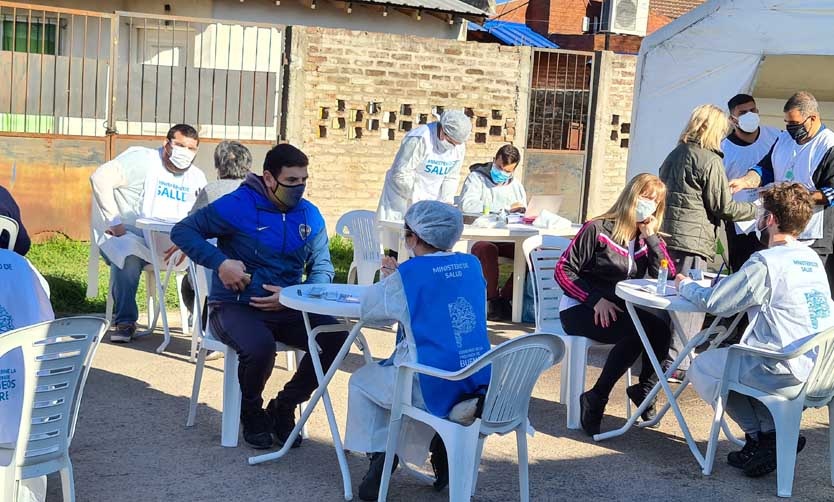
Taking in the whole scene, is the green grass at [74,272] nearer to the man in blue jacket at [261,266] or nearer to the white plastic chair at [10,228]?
the man in blue jacket at [261,266]

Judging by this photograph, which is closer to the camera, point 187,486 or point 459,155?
point 187,486

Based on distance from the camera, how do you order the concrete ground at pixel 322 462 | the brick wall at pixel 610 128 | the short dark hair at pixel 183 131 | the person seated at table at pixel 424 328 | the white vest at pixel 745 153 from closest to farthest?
the person seated at table at pixel 424 328 → the concrete ground at pixel 322 462 → the short dark hair at pixel 183 131 → the white vest at pixel 745 153 → the brick wall at pixel 610 128

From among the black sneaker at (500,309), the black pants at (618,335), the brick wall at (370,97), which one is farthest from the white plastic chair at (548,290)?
the brick wall at (370,97)

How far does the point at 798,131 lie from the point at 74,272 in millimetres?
6022

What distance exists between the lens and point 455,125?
309 inches

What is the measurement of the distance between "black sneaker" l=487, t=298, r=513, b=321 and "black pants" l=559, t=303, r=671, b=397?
3.01 metres

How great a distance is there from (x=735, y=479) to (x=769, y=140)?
11.0 feet

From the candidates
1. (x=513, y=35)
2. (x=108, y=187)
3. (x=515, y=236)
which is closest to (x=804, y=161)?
(x=515, y=236)

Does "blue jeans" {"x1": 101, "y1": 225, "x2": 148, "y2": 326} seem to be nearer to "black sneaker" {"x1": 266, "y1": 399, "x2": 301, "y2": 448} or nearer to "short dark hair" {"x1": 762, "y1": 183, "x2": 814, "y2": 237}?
"black sneaker" {"x1": 266, "y1": 399, "x2": 301, "y2": 448}

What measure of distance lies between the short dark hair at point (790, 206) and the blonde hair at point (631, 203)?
0.81 meters

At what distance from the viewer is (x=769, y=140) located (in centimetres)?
740

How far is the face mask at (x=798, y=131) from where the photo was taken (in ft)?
22.1

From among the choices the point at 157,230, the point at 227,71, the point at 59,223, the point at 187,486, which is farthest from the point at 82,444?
the point at 227,71

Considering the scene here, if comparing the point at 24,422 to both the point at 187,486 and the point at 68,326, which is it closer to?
the point at 68,326
